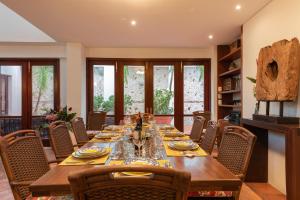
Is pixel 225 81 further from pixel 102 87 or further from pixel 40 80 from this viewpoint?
pixel 40 80

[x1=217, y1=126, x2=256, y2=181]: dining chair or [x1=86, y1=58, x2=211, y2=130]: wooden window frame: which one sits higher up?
[x1=86, y1=58, x2=211, y2=130]: wooden window frame

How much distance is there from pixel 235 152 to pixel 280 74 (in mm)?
1343

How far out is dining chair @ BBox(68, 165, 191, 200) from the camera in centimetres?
79

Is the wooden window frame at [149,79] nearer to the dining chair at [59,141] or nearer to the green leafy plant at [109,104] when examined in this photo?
the green leafy plant at [109,104]

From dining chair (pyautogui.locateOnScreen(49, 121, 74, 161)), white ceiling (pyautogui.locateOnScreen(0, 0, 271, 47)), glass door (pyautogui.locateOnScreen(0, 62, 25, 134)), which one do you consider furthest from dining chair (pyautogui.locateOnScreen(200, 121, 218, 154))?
glass door (pyautogui.locateOnScreen(0, 62, 25, 134))

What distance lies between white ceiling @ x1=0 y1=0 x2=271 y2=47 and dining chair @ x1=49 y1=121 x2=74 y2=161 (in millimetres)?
1705

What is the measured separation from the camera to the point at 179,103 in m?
5.93

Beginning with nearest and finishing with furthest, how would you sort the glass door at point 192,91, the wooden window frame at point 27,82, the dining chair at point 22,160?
the dining chair at point 22,160 < the wooden window frame at point 27,82 < the glass door at point 192,91

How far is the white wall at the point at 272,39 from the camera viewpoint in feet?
9.09

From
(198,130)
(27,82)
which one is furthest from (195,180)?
(27,82)

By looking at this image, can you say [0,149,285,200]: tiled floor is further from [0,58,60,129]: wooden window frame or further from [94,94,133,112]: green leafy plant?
[94,94,133,112]: green leafy plant

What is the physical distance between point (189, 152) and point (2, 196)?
96.4 inches

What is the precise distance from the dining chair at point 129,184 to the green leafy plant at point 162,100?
16.7 feet

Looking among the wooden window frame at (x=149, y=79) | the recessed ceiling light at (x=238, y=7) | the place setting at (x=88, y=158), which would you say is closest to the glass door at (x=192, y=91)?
the wooden window frame at (x=149, y=79)
